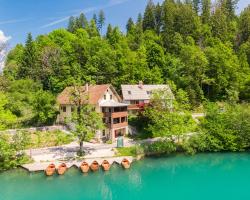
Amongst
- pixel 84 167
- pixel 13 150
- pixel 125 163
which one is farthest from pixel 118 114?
pixel 13 150

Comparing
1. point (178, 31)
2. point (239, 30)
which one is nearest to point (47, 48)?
point (178, 31)

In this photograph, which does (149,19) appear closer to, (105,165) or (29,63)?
(29,63)

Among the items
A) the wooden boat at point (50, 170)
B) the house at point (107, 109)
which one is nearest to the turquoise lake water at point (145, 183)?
the wooden boat at point (50, 170)

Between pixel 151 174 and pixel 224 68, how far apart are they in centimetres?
3849

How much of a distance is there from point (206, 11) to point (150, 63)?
3080 cm

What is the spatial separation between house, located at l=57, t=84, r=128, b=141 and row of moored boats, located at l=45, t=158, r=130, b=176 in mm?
9360

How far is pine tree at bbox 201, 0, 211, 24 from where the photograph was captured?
8650cm

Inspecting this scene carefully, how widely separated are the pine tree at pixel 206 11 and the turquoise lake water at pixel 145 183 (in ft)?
191

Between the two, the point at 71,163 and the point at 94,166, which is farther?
the point at 71,163

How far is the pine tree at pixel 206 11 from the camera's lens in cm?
8650

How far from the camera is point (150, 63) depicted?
7050cm

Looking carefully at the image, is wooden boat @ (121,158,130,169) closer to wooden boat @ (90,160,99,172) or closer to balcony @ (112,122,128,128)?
wooden boat @ (90,160,99,172)

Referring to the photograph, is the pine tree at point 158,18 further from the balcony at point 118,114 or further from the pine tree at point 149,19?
the balcony at point 118,114

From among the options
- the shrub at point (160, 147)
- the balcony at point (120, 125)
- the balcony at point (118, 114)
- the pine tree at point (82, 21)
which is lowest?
the shrub at point (160, 147)
